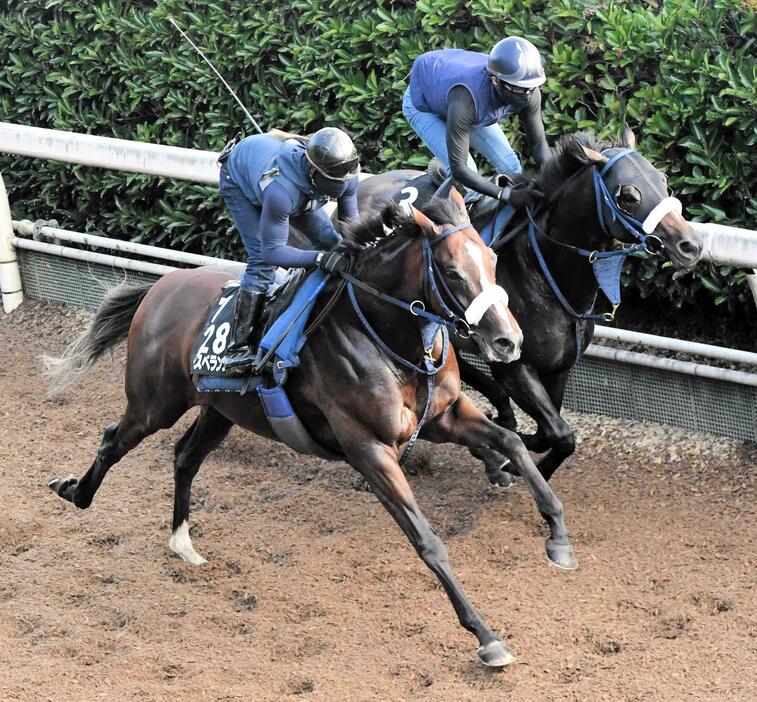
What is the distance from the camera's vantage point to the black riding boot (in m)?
5.37

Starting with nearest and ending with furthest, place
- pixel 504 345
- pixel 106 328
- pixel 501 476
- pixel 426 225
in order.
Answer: pixel 504 345 < pixel 426 225 < pixel 501 476 < pixel 106 328

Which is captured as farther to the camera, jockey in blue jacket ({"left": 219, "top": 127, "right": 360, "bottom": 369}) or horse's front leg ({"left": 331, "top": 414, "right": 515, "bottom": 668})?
jockey in blue jacket ({"left": 219, "top": 127, "right": 360, "bottom": 369})

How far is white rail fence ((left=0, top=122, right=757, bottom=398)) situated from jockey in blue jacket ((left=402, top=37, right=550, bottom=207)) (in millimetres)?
930

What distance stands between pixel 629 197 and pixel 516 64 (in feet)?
2.51

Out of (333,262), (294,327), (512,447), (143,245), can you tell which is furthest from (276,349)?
(143,245)

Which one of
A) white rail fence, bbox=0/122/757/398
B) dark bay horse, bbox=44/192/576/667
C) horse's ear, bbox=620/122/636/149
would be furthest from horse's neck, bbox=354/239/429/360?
horse's ear, bbox=620/122/636/149

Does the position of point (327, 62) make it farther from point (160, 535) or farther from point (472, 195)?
point (160, 535)

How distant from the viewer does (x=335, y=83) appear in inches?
304

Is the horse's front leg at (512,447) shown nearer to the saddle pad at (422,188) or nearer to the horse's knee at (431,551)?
the horse's knee at (431,551)

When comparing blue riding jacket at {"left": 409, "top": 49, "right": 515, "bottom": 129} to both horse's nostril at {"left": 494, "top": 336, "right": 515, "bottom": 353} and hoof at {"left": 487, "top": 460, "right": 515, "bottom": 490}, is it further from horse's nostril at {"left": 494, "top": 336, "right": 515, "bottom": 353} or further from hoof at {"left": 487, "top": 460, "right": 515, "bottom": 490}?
horse's nostril at {"left": 494, "top": 336, "right": 515, "bottom": 353}

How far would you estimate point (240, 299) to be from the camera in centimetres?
544

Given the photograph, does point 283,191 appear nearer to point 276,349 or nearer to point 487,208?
point 276,349

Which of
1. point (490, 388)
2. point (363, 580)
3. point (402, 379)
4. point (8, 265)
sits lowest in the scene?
point (8, 265)

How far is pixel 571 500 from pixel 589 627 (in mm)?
1266
